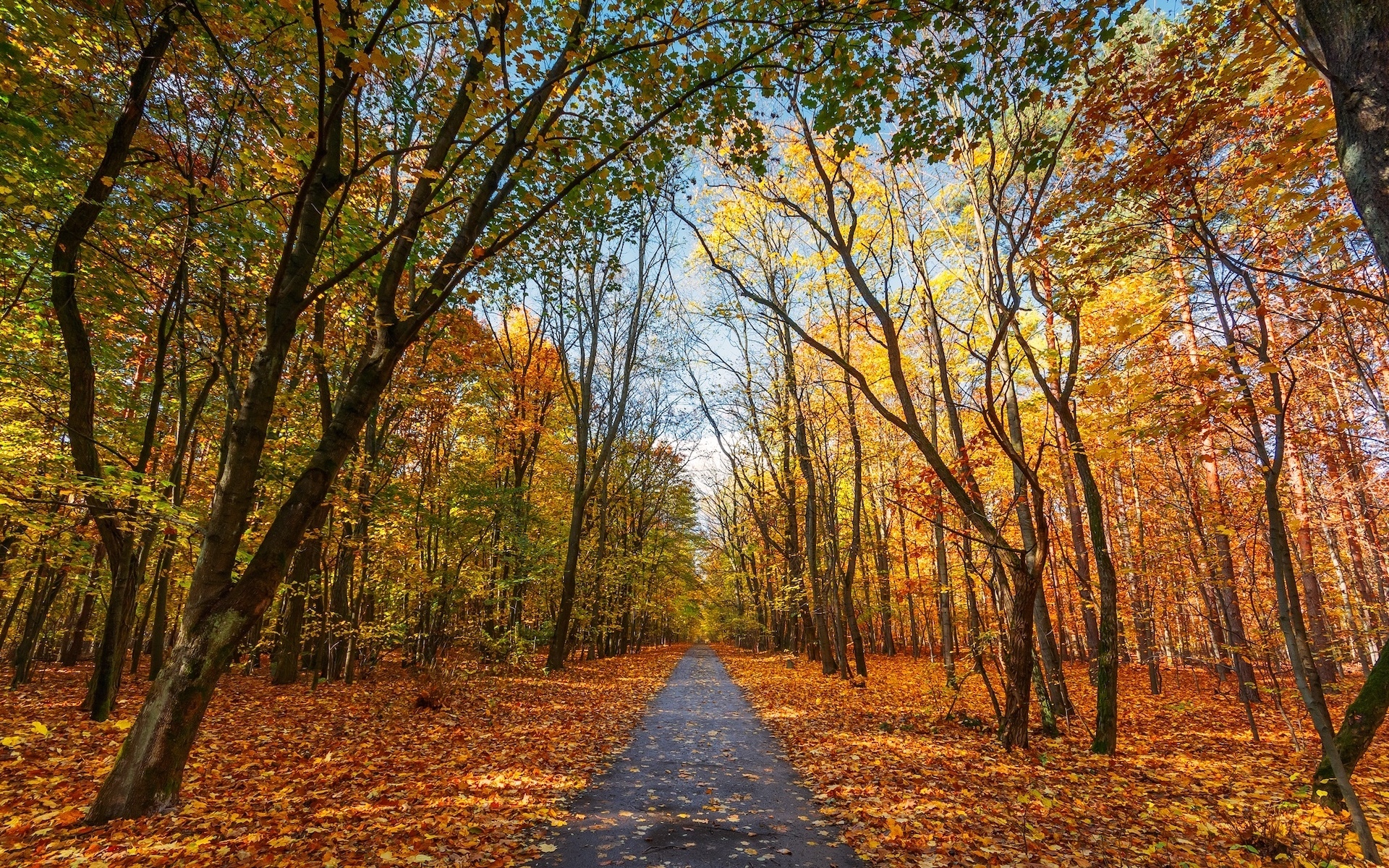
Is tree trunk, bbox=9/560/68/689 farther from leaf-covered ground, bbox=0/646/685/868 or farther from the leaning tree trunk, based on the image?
the leaning tree trunk

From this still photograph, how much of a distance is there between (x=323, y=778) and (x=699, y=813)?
4.03m

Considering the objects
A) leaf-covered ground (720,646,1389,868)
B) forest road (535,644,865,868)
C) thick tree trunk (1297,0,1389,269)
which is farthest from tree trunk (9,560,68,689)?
thick tree trunk (1297,0,1389,269)

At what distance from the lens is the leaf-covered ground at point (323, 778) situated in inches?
157

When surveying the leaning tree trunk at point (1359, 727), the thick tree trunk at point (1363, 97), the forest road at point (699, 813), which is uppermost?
the thick tree trunk at point (1363, 97)

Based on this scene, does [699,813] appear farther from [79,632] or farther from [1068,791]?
[79,632]

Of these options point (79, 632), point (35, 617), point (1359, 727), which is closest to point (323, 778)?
Result: point (1359, 727)

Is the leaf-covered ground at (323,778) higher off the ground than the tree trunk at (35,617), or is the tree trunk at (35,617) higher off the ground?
the tree trunk at (35,617)

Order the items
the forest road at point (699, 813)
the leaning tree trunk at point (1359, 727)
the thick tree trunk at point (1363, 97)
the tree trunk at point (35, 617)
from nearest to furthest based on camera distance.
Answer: the thick tree trunk at point (1363, 97), the forest road at point (699, 813), the leaning tree trunk at point (1359, 727), the tree trunk at point (35, 617)

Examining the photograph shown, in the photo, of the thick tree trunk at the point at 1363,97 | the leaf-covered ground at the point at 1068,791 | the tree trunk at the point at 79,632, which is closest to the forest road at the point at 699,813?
the leaf-covered ground at the point at 1068,791

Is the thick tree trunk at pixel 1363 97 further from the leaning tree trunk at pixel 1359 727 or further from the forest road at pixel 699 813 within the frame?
the leaning tree trunk at pixel 1359 727

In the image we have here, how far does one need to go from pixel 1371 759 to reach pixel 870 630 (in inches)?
1007

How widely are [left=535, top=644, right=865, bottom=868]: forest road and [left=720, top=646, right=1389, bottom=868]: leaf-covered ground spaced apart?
357 millimetres

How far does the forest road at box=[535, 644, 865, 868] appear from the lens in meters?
4.31

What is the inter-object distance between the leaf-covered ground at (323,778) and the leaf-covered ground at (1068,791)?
10.3 ft
